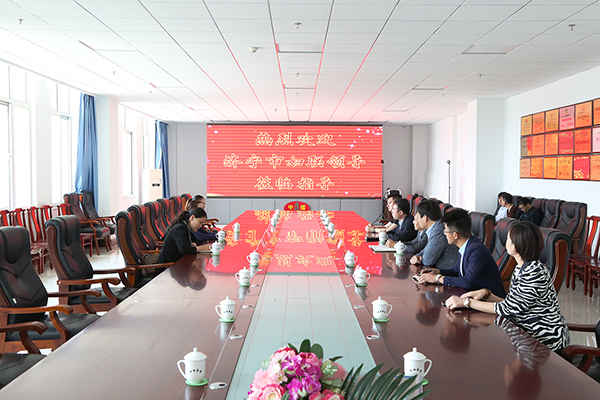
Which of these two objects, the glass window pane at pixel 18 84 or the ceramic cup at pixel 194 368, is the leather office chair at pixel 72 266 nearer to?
the ceramic cup at pixel 194 368

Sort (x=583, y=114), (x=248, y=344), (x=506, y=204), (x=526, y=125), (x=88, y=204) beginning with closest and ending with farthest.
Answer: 1. (x=248, y=344)
2. (x=583, y=114)
3. (x=506, y=204)
4. (x=526, y=125)
5. (x=88, y=204)

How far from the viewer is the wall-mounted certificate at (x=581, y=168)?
22.0 feet

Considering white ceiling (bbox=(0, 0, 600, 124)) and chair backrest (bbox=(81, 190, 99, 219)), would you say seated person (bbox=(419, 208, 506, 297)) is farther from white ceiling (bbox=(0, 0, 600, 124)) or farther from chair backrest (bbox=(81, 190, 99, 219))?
chair backrest (bbox=(81, 190, 99, 219))

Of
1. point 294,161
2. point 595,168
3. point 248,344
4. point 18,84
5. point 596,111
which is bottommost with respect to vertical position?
point 248,344

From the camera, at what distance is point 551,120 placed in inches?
300

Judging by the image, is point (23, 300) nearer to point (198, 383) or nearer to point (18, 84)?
point (198, 383)

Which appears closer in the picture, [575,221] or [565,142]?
[575,221]

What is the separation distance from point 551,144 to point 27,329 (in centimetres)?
751

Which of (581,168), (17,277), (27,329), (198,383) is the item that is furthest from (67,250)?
(581,168)

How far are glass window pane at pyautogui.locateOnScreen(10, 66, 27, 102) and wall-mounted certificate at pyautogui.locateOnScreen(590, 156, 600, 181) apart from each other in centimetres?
842

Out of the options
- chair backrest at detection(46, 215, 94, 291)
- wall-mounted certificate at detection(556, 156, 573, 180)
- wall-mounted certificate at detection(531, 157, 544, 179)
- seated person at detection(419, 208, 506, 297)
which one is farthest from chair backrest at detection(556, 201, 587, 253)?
chair backrest at detection(46, 215, 94, 291)

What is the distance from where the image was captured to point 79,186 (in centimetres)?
913

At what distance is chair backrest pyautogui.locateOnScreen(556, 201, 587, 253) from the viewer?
6262 mm

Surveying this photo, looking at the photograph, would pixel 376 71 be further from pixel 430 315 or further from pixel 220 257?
pixel 430 315
